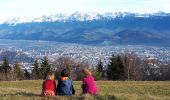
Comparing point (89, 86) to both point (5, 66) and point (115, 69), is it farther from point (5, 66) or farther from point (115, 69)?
point (5, 66)

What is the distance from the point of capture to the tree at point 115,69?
6825cm

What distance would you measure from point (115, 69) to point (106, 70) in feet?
7.79

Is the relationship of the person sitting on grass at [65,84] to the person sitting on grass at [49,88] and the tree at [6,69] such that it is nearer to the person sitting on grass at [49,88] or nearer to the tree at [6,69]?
the person sitting on grass at [49,88]

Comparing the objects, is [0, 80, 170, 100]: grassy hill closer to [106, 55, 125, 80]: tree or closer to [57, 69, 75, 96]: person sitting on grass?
[57, 69, 75, 96]: person sitting on grass

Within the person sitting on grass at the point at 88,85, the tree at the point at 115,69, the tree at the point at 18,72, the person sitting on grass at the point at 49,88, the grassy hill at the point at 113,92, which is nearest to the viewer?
the grassy hill at the point at 113,92

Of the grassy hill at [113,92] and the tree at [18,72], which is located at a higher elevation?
the grassy hill at [113,92]

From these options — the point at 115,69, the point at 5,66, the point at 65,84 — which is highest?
the point at 65,84

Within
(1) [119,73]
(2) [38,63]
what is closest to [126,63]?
(1) [119,73]

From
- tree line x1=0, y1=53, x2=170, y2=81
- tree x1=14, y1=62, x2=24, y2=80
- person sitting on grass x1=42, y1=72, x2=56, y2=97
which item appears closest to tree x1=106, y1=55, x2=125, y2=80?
tree line x1=0, y1=53, x2=170, y2=81

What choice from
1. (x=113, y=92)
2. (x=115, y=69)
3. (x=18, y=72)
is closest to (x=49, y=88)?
(x=113, y=92)

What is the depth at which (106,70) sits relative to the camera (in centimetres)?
7100

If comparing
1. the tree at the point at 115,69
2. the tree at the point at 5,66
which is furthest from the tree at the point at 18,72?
the tree at the point at 115,69

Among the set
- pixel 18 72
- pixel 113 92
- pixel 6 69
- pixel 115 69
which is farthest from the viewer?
pixel 6 69

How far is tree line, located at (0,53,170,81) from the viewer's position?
68.6m
